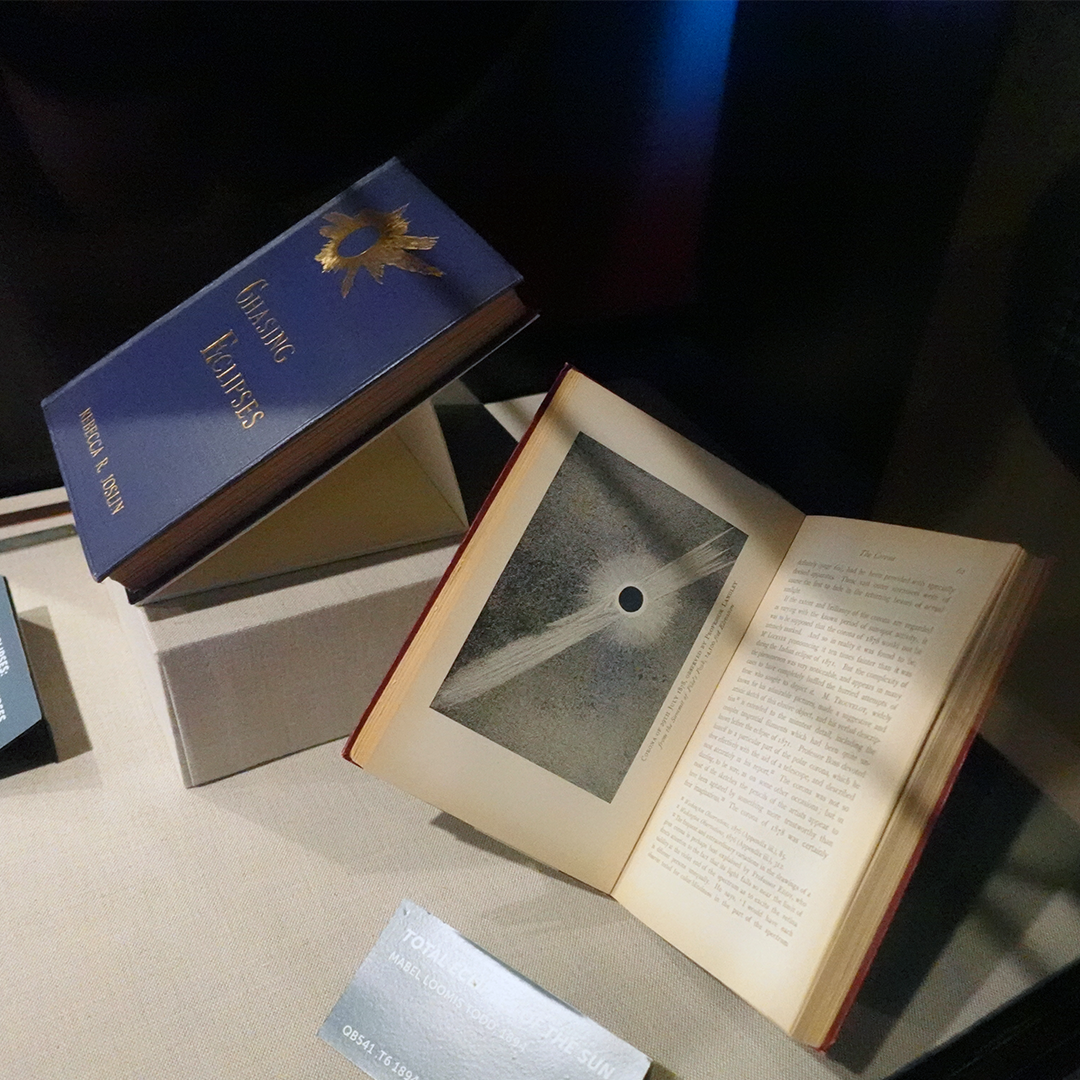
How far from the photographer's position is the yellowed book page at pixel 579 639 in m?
0.55

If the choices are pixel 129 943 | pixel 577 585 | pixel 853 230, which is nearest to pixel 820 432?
pixel 853 230

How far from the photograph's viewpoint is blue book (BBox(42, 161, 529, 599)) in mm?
542

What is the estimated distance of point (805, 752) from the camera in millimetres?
516

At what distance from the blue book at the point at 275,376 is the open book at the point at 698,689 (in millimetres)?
85

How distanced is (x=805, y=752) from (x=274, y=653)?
335mm

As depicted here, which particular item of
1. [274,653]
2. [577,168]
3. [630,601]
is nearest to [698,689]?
[630,601]

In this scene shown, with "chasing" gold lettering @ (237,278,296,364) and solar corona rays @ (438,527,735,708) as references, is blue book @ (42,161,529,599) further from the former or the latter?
solar corona rays @ (438,527,735,708)

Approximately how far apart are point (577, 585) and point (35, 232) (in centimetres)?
50

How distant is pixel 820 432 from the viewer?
0.71 m

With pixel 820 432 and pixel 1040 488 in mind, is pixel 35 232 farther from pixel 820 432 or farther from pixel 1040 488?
pixel 1040 488

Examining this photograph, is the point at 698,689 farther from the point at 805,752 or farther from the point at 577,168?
the point at 577,168

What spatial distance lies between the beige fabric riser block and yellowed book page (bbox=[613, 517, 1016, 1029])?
0.74 ft

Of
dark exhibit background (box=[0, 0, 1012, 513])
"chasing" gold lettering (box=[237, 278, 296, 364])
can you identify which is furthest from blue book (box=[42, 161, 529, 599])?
dark exhibit background (box=[0, 0, 1012, 513])

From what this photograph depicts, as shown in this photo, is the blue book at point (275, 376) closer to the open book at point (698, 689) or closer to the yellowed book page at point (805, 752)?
the open book at point (698, 689)
